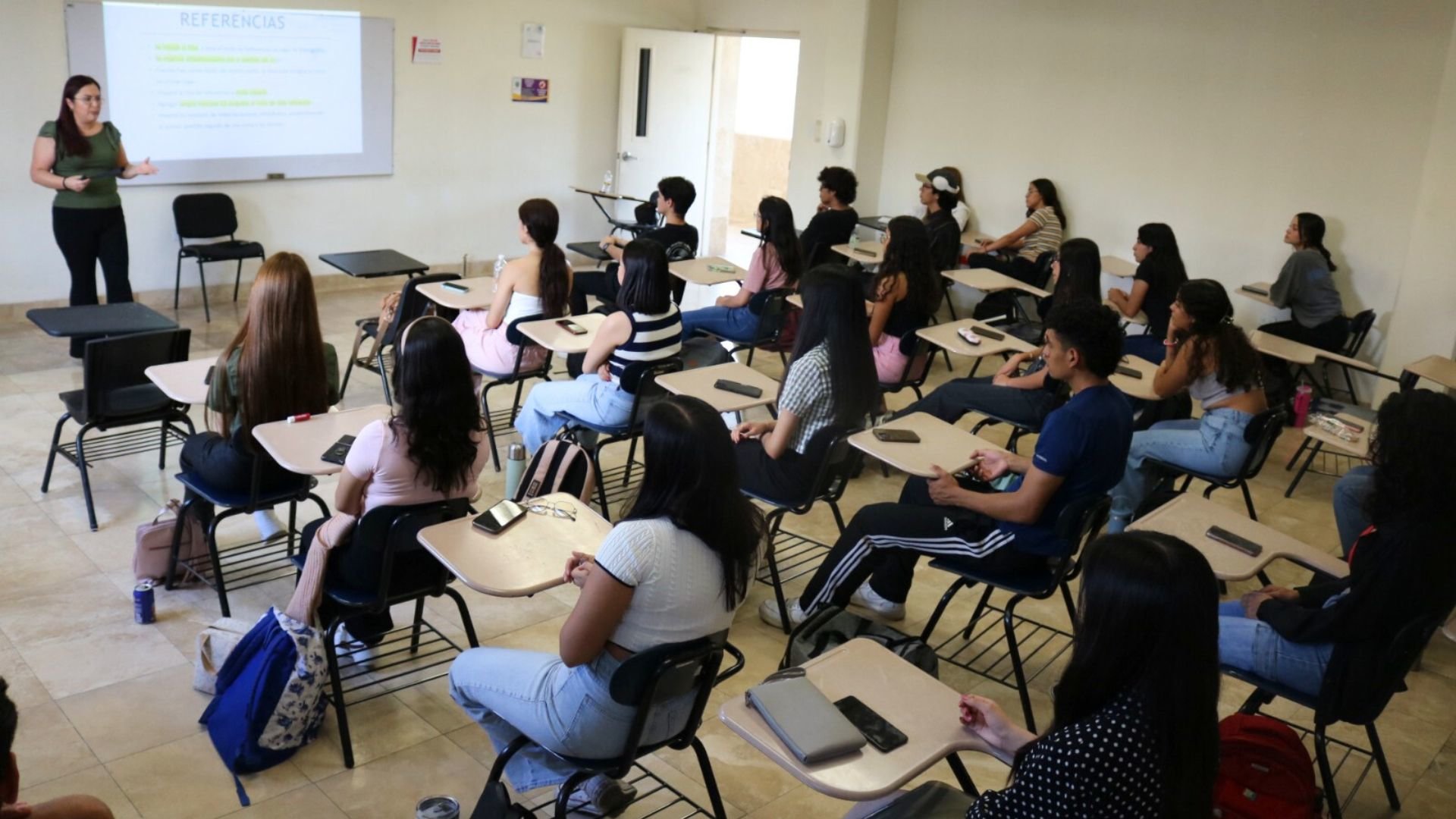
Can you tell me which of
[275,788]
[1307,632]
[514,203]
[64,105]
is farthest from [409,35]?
[1307,632]

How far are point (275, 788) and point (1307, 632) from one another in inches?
111

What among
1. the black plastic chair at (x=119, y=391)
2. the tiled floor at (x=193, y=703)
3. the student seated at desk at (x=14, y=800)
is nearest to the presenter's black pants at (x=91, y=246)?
the tiled floor at (x=193, y=703)

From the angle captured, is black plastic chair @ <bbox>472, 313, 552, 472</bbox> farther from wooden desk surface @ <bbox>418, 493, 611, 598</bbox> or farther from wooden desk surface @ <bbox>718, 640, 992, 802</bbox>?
wooden desk surface @ <bbox>718, 640, 992, 802</bbox>

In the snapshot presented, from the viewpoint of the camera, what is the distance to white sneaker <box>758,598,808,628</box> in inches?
168

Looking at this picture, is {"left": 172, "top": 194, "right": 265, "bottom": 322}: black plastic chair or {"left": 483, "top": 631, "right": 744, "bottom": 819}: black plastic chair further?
{"left": 172, "top": 194, "right": 265, "bottom": 322}: black plastic chair

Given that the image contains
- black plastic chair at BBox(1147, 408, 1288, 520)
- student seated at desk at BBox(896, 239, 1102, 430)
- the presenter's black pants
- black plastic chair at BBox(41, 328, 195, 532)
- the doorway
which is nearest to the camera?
black plastic chair at BBox(41, 328, 195, 532)

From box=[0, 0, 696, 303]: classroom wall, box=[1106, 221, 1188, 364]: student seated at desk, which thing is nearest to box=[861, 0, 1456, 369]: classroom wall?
box=[1106, 221, 1188, 364]: student seated at desk

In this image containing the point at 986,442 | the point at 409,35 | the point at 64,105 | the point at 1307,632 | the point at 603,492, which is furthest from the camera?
the point at 409,35

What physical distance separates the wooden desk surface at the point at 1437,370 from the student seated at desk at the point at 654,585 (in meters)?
4.60

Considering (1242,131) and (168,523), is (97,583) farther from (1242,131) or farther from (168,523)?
(1242,131)

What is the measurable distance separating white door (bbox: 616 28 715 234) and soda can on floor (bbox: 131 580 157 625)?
669 cm

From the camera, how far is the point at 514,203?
9938mm

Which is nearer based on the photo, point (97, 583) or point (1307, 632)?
point (1307, 632)

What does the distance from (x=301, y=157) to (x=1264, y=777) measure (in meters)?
7.67
